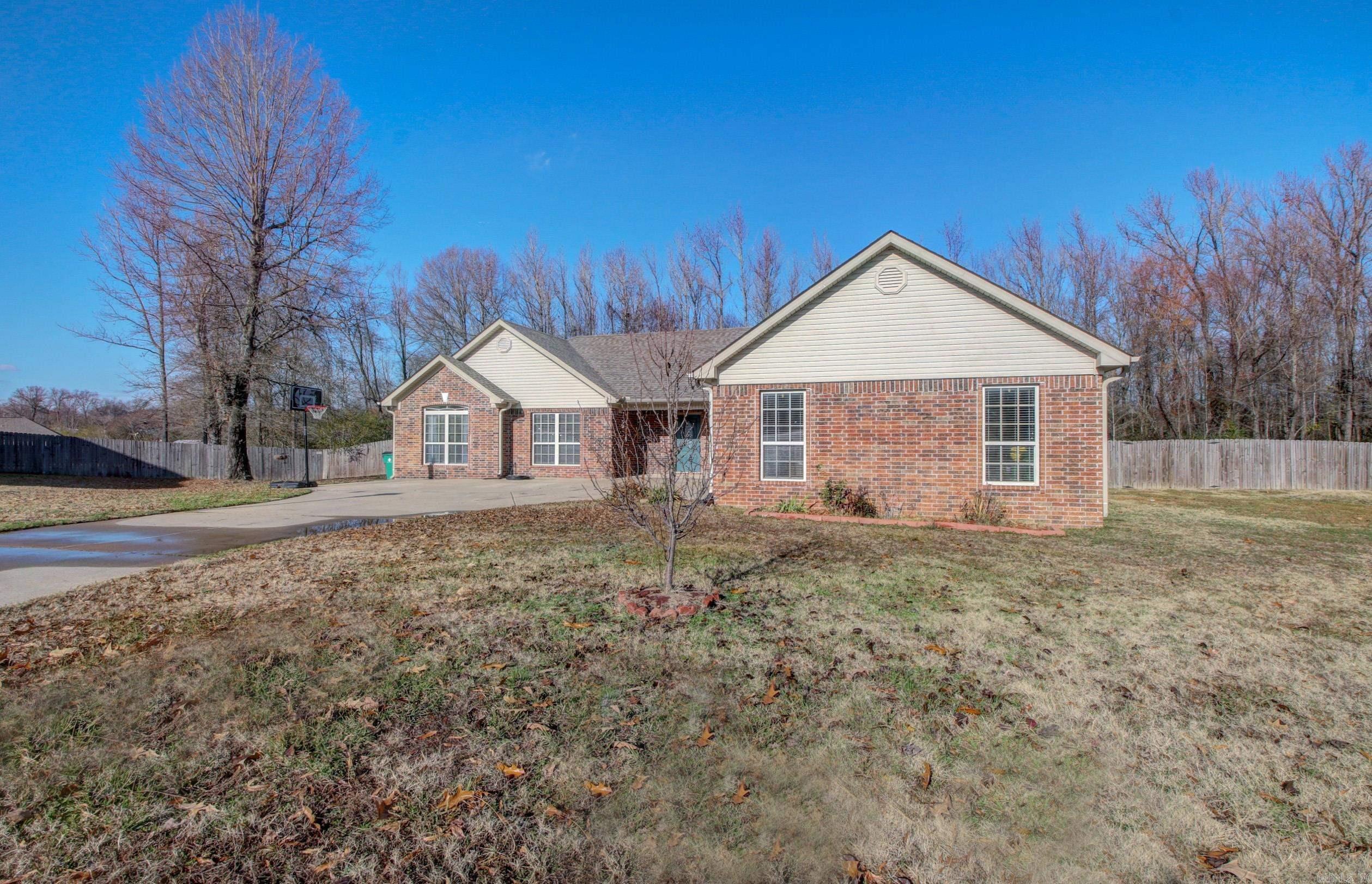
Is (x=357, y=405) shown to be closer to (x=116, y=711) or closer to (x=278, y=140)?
(x=278, y=140)

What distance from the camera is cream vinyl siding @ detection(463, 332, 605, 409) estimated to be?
21.8 metres

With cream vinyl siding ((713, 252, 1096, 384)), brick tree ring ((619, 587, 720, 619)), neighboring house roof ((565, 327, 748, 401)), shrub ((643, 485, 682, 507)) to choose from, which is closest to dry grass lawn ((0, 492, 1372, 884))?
brick tree ring ((619, 587, 720, 619))

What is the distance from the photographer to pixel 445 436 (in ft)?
72.8

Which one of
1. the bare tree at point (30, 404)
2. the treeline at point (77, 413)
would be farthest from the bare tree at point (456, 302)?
the bare tree at point (30, 404)

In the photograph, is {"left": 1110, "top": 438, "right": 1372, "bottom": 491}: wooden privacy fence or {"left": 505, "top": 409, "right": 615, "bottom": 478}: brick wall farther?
{"left": 505, "top": 409, "right": 615, "bottom": 478}: brick wall

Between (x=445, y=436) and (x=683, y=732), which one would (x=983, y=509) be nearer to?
(x=683, y=732)

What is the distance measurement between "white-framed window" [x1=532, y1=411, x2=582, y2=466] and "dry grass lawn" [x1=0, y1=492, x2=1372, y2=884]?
49.7 feet

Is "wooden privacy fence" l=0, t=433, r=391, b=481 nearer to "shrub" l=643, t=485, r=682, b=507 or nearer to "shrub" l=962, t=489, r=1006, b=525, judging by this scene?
"shrub" l=643, t=485, r=682, b=507

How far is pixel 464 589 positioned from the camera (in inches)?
246

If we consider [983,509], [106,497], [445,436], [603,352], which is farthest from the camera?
[603,352]

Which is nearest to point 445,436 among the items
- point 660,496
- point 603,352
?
point 603,352

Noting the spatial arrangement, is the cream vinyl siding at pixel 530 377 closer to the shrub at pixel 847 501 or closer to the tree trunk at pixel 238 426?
the tree trunk at pixel 238 426

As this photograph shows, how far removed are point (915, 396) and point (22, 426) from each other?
57.4 m

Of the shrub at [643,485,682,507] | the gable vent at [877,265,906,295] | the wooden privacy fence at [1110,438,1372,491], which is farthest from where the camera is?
the wooden privacy fence at [1110,438,1372,491]
